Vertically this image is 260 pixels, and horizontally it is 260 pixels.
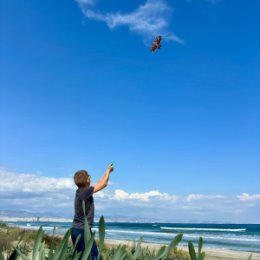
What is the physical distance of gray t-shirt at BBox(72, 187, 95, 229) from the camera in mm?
5316

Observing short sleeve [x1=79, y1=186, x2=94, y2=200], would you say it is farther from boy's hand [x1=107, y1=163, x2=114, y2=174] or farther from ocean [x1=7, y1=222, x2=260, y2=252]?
boy's hand [x1=107, y1=163, x2=114, y2=174]

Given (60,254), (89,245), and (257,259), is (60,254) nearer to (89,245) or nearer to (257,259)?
(89,245)

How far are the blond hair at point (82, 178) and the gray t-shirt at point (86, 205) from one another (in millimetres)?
70

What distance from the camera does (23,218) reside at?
143250 mm

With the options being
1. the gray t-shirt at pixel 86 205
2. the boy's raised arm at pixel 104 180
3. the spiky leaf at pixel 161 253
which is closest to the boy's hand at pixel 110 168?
the boy's raised arm at pixel 104 180

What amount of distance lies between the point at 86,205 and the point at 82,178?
32cm

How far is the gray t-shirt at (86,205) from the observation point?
532 cm

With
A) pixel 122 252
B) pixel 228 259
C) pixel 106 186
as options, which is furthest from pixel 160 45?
pixel 228 259

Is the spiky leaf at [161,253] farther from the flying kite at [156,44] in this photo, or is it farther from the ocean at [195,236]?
the flying kite at [156,44]

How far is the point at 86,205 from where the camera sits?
5.52 metres

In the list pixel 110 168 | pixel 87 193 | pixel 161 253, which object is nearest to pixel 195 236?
pixel 87 193

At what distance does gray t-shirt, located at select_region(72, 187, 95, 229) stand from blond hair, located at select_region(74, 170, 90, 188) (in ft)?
0.23

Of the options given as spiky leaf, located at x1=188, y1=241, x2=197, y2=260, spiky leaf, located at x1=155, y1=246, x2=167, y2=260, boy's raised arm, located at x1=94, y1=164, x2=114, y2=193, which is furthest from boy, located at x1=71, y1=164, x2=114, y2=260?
spiky leaf, located at x1=188, y1=241, x2=197, y2=260

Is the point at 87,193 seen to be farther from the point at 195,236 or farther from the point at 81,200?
the point at 195,236
